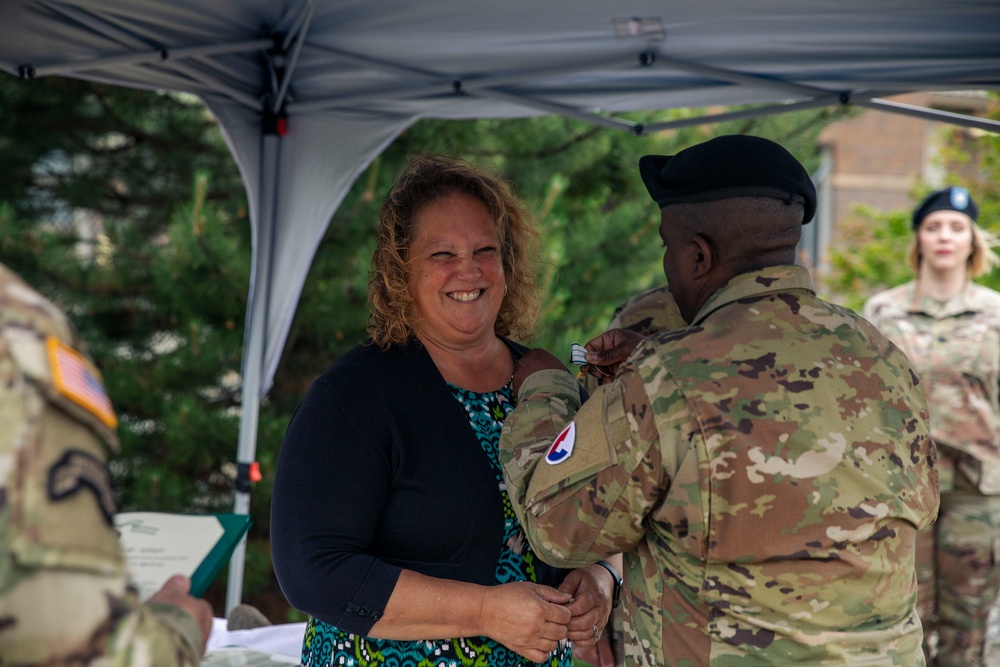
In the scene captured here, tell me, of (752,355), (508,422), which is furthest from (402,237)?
(752,355)

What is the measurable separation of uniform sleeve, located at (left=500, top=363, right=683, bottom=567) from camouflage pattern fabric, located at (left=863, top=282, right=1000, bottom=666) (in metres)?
3.28

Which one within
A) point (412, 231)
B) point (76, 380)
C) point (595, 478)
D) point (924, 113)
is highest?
point (924, 113)

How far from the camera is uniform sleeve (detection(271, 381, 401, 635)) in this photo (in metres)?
1.87

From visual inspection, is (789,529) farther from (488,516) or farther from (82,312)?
(82,312)

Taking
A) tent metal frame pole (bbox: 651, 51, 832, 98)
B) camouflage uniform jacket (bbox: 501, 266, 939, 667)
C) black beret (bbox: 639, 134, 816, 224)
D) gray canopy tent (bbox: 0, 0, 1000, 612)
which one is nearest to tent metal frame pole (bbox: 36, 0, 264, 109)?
Result: gray canopy tent (bbox: 0, 0, 1000, 612)

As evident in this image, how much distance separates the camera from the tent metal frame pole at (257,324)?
3695mm

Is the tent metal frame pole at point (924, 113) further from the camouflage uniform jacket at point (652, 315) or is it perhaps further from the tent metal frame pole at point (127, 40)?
the tent metal frame pole at point (127, 40)

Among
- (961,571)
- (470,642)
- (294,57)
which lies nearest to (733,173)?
(470,642)

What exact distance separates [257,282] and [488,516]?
2.06 metres

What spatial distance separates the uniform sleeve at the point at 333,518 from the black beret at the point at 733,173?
77cm

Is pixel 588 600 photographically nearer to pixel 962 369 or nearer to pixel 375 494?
pixel 375 494

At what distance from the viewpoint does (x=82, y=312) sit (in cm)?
517

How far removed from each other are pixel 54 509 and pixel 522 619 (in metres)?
1.15

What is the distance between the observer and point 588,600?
6.85ft
